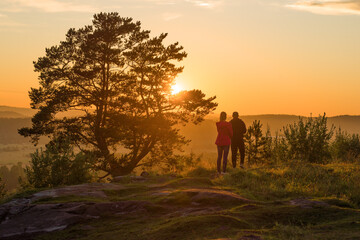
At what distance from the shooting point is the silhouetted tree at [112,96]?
23.5 m

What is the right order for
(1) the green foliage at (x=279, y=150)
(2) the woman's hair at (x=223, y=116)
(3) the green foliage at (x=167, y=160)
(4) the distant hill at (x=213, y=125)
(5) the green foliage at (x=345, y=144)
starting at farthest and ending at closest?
(4) the distant hill at (x=213, y=125), (3) the green foliage at (x=167, y=160), (5) the green foliage at (x=345, y=144), (1) the green foliage at (x=279, y=150), (2) the woman's hair at (x=223, y=116)

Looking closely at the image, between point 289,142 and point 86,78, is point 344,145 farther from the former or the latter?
point 86,78

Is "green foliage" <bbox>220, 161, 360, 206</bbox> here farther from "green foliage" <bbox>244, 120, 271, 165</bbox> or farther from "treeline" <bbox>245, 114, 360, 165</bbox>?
"green foliage" <bbox>244, 120, 271, 165</bbox>

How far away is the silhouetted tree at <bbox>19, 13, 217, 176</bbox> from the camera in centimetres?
2355

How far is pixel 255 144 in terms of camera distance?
23969 millimetres

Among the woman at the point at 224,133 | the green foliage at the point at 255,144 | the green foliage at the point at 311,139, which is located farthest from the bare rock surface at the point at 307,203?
the green foliage at the point at 255,144

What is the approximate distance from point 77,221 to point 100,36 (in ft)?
61.6

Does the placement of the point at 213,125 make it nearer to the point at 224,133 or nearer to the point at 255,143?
the point at 255,143

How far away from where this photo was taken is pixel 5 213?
8.34 m

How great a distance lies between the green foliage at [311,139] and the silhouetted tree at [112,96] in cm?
854

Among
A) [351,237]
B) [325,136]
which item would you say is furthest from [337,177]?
[351,237]

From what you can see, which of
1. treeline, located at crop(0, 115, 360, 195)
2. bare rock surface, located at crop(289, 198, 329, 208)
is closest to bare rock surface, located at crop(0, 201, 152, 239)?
bare rock surface, located at crop(289, 198, 329, 208)

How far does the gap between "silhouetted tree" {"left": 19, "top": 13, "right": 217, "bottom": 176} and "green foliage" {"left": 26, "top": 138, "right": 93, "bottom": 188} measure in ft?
32.5

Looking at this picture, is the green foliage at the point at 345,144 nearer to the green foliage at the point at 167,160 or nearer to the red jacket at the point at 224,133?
the green foliage at the point at 167,160
